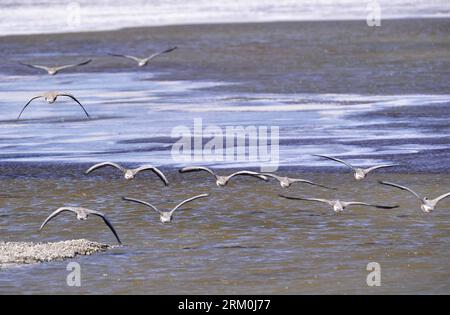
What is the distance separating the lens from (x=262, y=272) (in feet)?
49.0

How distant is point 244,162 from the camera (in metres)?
22.2

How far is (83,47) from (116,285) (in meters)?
28.3

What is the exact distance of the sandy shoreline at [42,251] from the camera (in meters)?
15.4

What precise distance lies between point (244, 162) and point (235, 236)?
5457 millimetres
